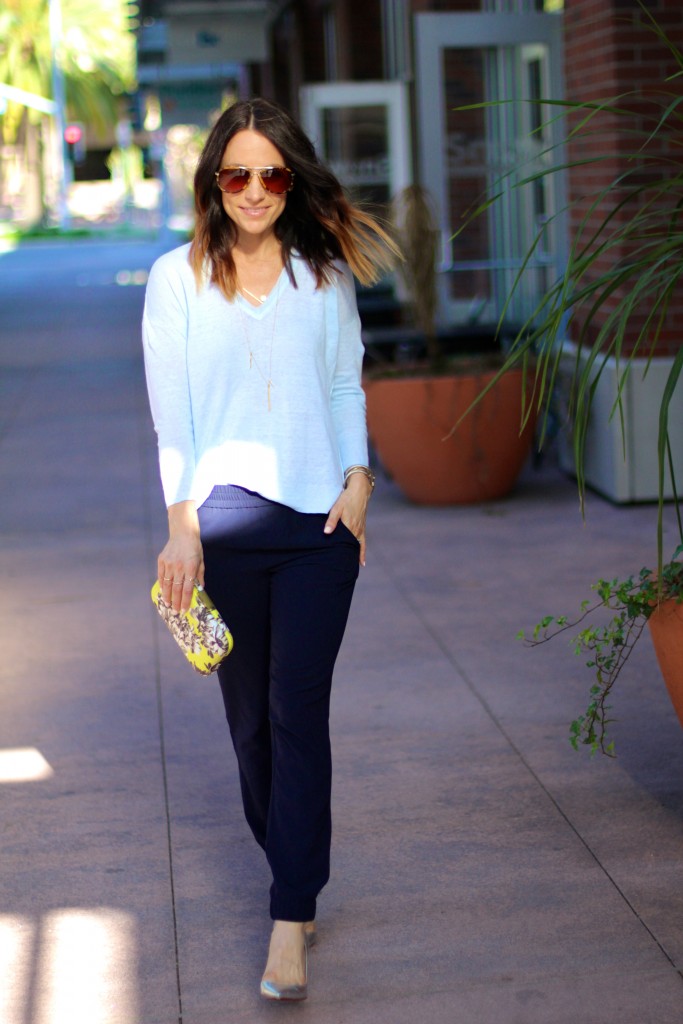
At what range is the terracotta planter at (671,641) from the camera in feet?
11.4

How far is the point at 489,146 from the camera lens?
1107 cm

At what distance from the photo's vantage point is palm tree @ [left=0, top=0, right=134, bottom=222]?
52156mm

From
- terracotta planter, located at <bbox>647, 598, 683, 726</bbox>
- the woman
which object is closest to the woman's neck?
the woman

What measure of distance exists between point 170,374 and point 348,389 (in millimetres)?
395

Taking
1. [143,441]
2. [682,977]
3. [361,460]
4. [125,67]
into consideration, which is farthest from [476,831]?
[125,67]

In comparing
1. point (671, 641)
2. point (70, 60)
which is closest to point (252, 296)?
point (671, 641)

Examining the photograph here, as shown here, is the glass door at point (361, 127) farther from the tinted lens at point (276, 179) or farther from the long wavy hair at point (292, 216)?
the tinted lens at point (276, 179)

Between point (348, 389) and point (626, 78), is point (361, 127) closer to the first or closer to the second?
point (626, 78)

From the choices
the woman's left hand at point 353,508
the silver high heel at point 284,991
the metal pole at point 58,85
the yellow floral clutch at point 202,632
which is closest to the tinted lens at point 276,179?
the woman's left hand at point 353,508

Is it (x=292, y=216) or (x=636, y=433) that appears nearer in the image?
(x=292, y=216)

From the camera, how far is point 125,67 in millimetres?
56344

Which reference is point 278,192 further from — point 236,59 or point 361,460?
point 236,59

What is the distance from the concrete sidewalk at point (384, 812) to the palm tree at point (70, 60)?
160 ft

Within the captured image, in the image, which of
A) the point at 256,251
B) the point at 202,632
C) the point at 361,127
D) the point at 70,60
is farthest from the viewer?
the point at 70,60
